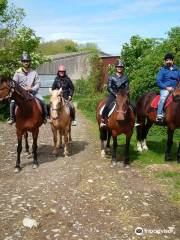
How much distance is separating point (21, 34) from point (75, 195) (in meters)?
14.4

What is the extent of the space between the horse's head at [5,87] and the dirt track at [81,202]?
1.87m

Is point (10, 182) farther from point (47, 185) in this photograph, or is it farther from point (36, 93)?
point (36, 93)

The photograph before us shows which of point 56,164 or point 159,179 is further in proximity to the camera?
point 56,164

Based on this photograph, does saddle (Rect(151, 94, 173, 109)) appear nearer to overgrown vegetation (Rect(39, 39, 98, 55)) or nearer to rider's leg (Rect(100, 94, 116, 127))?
rider's leg (Rect(100, 94, 116, 127))

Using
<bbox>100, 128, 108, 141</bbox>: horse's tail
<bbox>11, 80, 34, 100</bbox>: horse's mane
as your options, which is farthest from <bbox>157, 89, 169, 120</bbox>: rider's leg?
<bbox>11, 80, 34, 100</bbox>: horse's mane

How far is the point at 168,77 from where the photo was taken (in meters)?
10.2

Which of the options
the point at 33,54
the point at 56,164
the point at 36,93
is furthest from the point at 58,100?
the point at 33,54

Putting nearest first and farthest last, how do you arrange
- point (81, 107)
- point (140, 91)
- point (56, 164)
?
point (56, 164)
point (140, 91)
point (81, 107)

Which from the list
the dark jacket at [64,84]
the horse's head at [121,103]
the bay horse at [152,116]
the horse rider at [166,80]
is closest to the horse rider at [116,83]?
the horse's head at [121,103]

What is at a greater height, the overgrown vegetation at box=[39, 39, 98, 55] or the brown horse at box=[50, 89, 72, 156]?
the overgrown vegetation at box=[39, 39, 98, 55]

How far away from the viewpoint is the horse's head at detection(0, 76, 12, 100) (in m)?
8.35

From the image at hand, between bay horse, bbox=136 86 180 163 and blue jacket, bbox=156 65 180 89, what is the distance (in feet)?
2.02

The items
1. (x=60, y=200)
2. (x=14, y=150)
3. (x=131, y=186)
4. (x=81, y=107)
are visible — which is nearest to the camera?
(x=60, y=200)

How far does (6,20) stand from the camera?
19.8m
